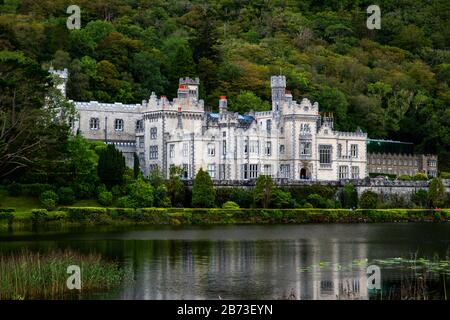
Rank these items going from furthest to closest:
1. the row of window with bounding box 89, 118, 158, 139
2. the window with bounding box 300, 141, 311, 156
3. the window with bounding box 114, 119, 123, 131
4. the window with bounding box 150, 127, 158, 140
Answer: the window with bounding box 114, 119, 123, 131 < the window with bounding box 300, 141, 311, 156 < the row of window with bounding box 89, 118, 158, 139 < the window with bounding box 150, 127, 158, 140

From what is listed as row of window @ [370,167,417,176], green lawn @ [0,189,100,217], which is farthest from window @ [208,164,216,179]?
row of window @ [370,167,417,176]

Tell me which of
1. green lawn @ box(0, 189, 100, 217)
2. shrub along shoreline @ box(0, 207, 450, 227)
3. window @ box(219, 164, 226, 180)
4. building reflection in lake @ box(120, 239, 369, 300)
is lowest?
building reflection in lake @ box(120, 239, 369, 300)

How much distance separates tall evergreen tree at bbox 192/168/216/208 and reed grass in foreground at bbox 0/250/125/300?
43652 mm

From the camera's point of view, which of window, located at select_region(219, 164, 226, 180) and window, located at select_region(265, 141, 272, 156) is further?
window, located at select_region(265, 141, 272, 156)

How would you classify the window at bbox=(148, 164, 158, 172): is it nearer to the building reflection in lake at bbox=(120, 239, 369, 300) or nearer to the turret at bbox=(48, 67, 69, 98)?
the turret at bbox=(48, 67, 69, 98)

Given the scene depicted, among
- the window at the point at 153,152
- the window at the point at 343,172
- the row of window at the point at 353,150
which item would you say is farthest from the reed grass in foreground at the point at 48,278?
the row of window at the point at 353,150

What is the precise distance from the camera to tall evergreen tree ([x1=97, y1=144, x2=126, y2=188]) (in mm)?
87375

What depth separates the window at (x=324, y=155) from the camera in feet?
337

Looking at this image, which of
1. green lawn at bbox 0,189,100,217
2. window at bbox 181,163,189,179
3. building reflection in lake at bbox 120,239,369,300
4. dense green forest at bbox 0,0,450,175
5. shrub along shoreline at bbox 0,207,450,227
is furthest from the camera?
dense green forest at bbox 0,0,450,175

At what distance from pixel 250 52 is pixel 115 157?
2368 inches

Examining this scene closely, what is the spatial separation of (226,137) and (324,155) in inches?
435

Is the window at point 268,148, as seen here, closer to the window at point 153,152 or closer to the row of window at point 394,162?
the window at point 153,152

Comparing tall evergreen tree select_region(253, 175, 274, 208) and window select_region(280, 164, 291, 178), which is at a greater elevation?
window select_region(280, 164, 291, 178)
